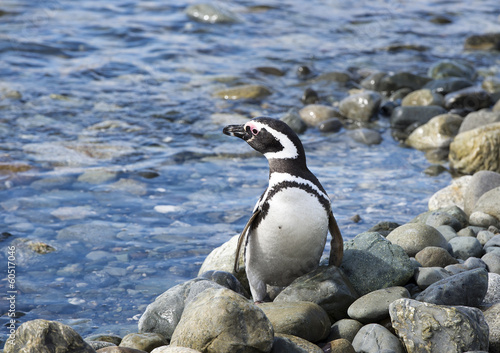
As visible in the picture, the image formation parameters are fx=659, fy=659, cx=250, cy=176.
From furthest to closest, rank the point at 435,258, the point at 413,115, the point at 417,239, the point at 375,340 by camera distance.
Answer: the point at 413,115, the point at 417,239, the point at 435,258, the point at 375,340

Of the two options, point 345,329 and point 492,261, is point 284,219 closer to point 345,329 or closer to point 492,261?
point 345,329

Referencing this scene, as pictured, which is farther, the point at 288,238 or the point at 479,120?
the point at 479,120

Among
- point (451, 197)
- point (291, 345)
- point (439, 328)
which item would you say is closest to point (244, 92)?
point (451, 197)

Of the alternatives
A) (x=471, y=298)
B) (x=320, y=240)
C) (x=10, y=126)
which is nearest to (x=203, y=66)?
(x=10, y=126)

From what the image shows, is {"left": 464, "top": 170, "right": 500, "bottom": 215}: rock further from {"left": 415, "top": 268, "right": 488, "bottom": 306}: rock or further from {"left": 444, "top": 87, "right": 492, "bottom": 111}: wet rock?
{"left": 444, "top": 87, "right": 492, "bottom": 111}: wet rock

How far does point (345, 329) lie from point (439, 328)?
700 millimetres

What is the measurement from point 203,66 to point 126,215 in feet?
21.7

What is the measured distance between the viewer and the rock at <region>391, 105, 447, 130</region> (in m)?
10.2

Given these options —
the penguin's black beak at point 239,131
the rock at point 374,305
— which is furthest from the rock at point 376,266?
the penguin's black beak at point 239,131

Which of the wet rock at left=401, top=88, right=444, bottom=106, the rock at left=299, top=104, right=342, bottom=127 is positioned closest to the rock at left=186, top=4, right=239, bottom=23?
the rock at left=299, top=104, right=342, bottom=127

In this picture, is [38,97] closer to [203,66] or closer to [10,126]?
[10,126]

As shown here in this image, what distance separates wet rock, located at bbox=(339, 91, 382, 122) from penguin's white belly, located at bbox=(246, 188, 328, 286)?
5974mm

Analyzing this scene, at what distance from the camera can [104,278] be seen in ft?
19.1

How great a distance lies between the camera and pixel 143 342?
4246mm
